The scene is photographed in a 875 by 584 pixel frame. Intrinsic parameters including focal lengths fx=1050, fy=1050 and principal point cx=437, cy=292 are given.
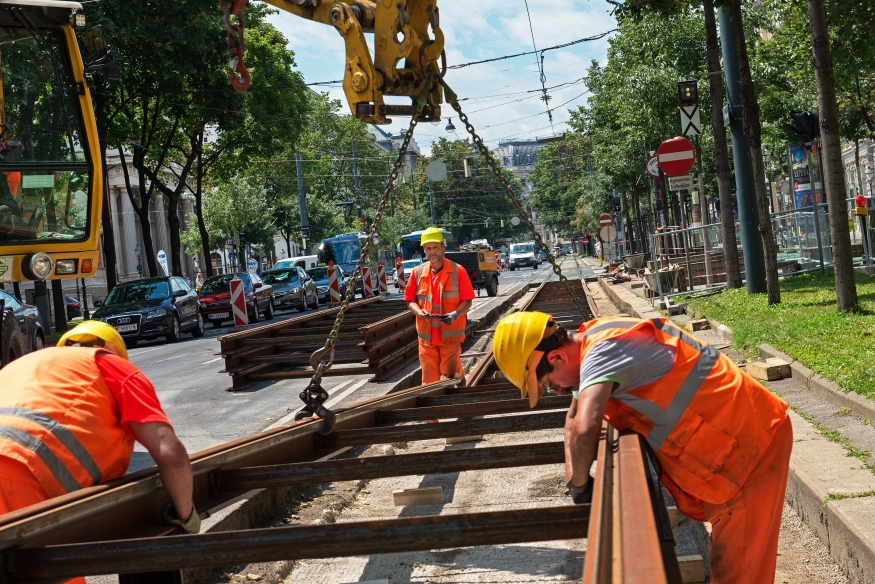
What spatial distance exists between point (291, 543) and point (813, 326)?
920cm

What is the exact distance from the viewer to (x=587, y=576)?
2.47 metres

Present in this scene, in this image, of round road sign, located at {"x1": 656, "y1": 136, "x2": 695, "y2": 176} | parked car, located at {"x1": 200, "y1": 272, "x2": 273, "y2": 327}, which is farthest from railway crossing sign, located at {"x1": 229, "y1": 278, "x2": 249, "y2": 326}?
round road sign, located at {"x1": 656, "y1": 136, "x2": 695, "y2": 176}

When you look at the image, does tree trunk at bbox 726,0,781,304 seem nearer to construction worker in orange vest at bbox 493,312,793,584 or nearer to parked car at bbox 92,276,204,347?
construction worker in orange vest at bbox 493,312,793,584

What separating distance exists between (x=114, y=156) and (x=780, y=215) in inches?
982

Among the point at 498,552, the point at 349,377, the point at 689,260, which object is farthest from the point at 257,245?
the point at 498,552

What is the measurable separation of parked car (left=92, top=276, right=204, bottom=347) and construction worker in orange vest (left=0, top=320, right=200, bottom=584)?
2263 centimetres

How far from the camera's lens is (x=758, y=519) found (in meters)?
3.69

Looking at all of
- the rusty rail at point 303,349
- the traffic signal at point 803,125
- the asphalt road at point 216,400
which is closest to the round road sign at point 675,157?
the traffic signal at point 803,125

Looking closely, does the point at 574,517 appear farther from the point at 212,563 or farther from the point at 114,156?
the point at 114,156

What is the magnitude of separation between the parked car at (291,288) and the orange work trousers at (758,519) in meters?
34.5

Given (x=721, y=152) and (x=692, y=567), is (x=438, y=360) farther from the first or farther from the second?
(x=721, y=152)

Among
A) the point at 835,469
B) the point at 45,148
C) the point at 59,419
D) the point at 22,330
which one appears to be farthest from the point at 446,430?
the point at 22,330

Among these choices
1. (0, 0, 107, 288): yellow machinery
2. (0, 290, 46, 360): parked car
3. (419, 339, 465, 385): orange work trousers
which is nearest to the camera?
(419, 339, 465, 385): orange work trousers

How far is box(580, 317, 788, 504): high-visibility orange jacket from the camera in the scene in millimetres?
3660
